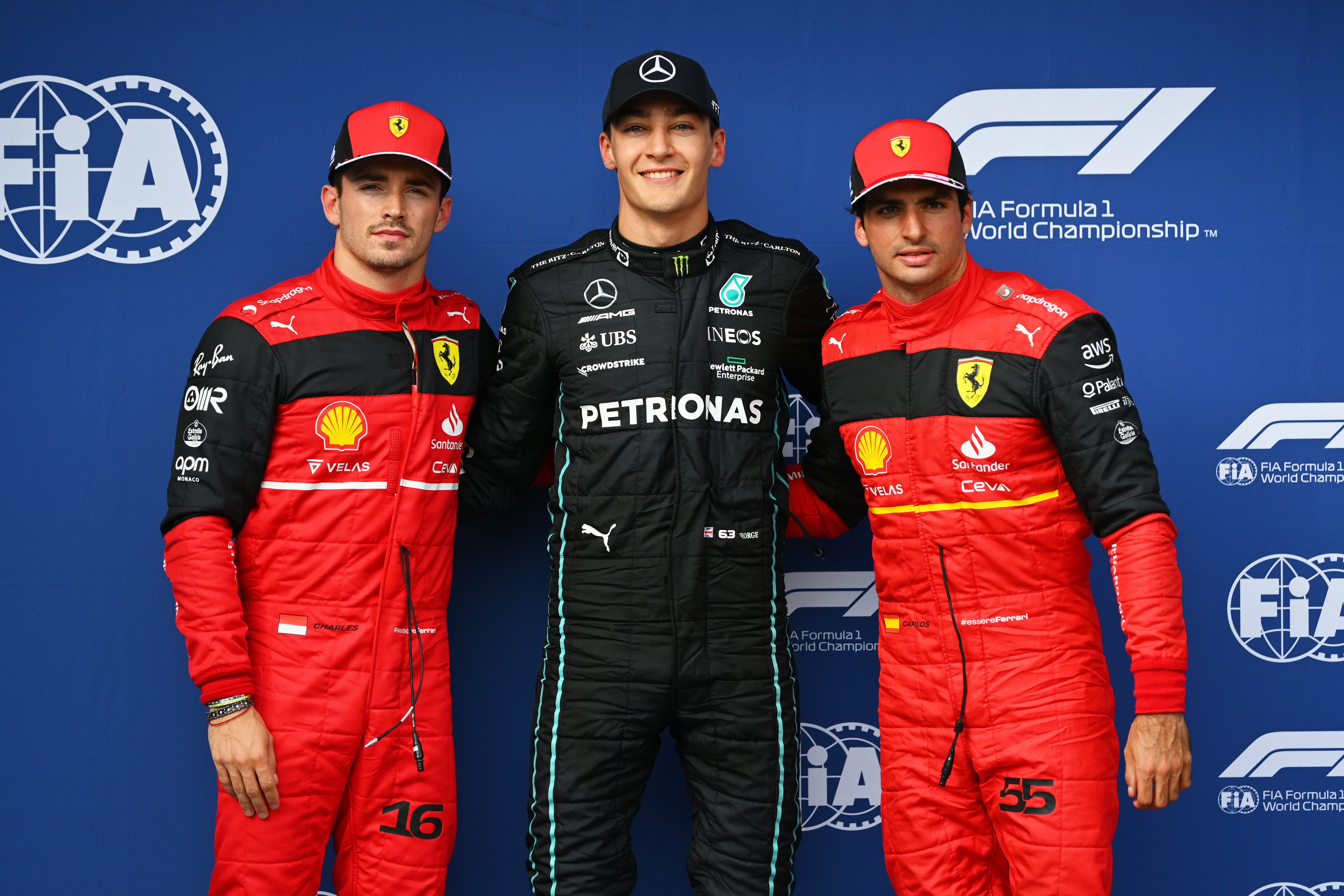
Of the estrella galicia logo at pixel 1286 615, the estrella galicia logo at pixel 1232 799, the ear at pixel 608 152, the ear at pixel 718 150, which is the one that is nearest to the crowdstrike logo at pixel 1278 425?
the estrella galicia logo at pixel 1286 615

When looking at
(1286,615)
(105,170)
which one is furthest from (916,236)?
(105,170)

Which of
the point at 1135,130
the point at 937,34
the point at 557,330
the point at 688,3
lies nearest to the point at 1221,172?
the point at 1135,130

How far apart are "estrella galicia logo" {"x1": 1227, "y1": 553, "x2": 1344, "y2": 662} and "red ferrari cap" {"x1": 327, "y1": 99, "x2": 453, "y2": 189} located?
2.24 metres

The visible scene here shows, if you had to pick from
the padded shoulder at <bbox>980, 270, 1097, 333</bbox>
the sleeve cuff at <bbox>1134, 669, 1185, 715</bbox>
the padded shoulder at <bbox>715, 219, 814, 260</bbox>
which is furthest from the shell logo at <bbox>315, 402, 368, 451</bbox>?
the sleeve cuff at <bbox>1134, 669, 1185, 715</bbox>

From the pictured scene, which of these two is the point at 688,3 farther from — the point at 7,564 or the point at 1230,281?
the point at 7,564

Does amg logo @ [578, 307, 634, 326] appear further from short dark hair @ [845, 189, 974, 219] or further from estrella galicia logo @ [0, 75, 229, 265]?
estrella galicia logo @ [0, 75, 229, 265]

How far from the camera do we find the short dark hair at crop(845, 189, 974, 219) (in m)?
1.96

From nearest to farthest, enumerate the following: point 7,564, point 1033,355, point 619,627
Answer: point 1033,355
point 619,627
point 7,564

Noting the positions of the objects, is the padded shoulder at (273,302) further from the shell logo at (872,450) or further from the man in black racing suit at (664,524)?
the shell logo at (872,450)

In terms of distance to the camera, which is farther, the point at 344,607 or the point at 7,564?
the point at 7,564

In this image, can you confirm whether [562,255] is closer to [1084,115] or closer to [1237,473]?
[1084,115]

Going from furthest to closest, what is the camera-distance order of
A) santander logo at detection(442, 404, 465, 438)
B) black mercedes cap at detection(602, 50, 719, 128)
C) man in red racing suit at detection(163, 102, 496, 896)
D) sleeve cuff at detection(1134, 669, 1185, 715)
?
santander logo at detection(442, 404, 465, 438) < black mercedes cap at detection(602, 50, 719, 128) < man in red racing suit at detection(163, 102, 496, 896) < sleeve cuff at detection(1134, 669, 1185, 715)

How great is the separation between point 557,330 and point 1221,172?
5.95 feet

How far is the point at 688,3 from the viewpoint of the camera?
101 inches
